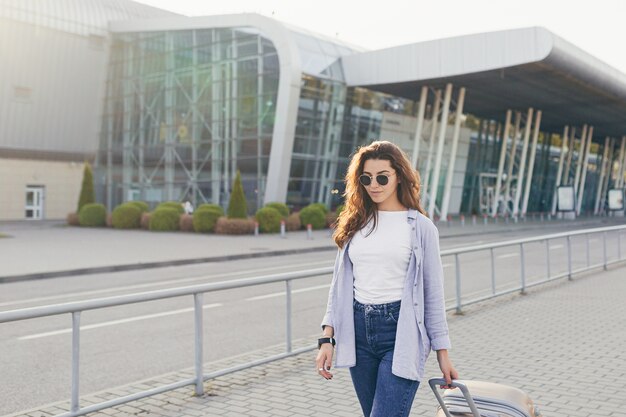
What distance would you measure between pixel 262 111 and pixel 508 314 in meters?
25.4

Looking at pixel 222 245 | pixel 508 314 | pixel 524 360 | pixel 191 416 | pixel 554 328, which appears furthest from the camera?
pixel 222 245

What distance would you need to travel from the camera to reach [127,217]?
3338 centimetres

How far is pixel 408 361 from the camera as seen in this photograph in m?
3.03

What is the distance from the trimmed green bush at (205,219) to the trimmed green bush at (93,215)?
808 cm

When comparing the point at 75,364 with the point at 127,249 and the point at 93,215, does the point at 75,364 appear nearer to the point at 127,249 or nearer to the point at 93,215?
the point at 127,249

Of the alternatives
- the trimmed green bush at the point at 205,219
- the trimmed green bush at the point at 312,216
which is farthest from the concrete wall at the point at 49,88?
the trimmed green bush at the point at 312,216

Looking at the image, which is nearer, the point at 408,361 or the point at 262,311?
the point at 408,361

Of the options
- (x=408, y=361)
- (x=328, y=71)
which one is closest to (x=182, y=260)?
(x=408, y=361)

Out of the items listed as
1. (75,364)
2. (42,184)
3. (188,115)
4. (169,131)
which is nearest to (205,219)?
(188,115)

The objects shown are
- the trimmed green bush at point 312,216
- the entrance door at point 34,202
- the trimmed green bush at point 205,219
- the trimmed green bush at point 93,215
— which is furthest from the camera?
the entrance door at point 34,202

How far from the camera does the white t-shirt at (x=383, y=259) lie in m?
3.16

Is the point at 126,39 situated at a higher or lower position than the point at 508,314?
higher

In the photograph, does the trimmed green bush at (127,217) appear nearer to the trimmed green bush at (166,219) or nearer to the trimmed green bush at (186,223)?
the trimmed green bush at (166,219)

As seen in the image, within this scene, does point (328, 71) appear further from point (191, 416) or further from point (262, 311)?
point (191, 416)
